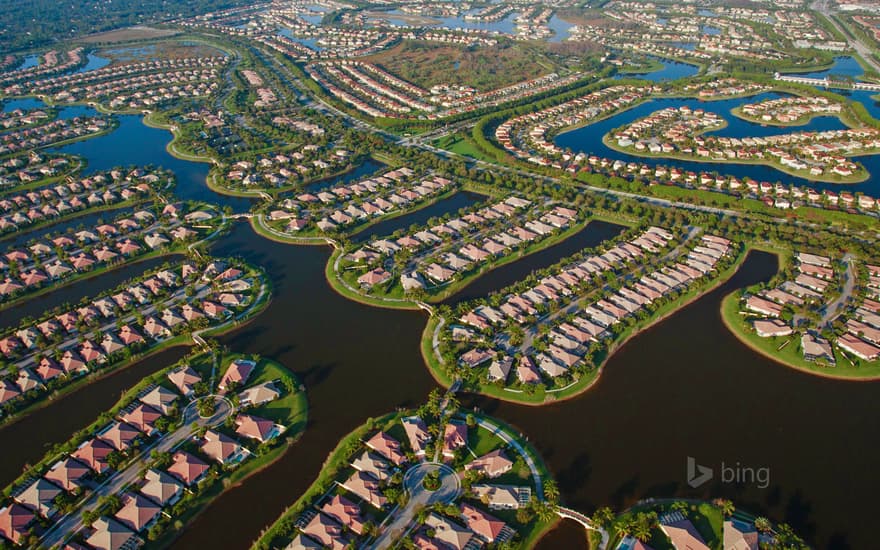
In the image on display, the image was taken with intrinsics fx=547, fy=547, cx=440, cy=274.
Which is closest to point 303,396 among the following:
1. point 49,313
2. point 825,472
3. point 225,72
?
point 49,313

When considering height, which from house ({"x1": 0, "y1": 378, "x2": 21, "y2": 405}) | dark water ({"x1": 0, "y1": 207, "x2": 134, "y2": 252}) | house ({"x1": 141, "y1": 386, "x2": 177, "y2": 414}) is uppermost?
house ({"x1": 141, "y1": 386, "x2": 177, "y2": 414})

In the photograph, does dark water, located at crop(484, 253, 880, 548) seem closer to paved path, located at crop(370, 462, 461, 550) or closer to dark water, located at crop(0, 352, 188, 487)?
paved path, located at crop(370, 462, 461, 550)

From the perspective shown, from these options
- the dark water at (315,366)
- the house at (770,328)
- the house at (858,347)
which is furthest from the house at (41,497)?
the house at (858,347)

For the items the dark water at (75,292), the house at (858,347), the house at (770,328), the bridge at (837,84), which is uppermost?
the bridge at (837,84)

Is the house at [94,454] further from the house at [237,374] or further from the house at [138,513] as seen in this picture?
the house at [237,374]

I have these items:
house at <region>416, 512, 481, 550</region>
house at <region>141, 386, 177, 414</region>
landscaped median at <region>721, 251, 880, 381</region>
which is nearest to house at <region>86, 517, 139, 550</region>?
house at <region>141, 386, 177, 414</region>

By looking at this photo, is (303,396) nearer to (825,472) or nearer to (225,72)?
(825,472)

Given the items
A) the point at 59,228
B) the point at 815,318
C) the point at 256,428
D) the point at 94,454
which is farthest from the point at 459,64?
the point at 94,454
